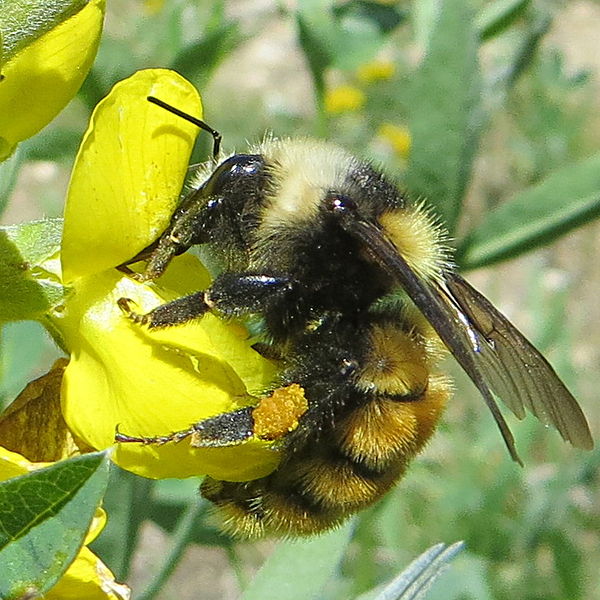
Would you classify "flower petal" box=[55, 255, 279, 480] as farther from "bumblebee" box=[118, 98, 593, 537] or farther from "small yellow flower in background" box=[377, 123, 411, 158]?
"small yellow flower in background" box=[377, 123, 411, 158]

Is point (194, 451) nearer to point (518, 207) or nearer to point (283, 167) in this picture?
point (283, 167)

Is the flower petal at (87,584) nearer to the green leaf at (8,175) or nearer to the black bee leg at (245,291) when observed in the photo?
the black bee leg at (245,291)

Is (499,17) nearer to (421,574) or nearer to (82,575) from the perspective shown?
(421,574)

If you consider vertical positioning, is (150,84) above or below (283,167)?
above

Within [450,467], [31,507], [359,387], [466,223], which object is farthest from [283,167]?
[466,223]

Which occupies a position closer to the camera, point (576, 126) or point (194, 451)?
point (194, 451)

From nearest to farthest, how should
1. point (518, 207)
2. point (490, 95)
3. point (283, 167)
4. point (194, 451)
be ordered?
1. point (194, 451)
2. point (283, 167)
3. point (518, 207)
4. point (490, 95)

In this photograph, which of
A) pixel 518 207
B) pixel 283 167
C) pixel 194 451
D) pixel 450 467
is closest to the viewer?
pixel 194 451
